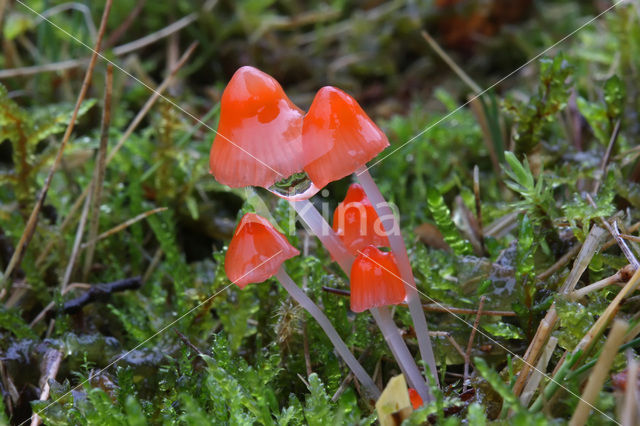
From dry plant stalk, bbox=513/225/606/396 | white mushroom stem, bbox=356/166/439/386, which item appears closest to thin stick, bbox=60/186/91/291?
white mushroom stem, bbox=356/166/439/386

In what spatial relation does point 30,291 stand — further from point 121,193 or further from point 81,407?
point 81,407

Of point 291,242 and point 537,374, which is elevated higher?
point 291,242

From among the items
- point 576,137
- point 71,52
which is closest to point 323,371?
point 576,137

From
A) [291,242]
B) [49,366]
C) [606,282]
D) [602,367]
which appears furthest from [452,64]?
[49,366]

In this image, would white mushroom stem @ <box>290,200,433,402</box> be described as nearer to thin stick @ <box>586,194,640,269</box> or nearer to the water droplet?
the water droplet

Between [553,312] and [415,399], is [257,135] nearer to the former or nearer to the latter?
[415,399]

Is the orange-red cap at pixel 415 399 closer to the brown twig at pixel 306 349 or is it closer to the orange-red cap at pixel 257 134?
the brown twig at pixel 306 349
